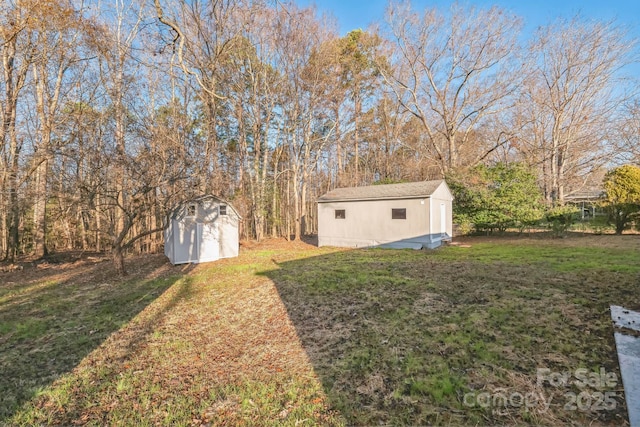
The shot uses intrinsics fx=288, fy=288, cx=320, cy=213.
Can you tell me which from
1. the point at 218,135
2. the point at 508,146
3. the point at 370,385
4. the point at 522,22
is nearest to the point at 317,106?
the point at 218,135

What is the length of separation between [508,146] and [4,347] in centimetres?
2451

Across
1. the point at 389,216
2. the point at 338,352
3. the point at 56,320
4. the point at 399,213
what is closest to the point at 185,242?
the point at 56,320

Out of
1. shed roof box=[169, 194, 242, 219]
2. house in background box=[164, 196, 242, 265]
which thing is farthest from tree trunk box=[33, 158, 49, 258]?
house in background box=[164, 196, 242, 265]

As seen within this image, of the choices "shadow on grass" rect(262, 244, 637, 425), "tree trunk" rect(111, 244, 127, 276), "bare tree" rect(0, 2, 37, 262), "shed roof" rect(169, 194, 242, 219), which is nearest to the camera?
"shadow on grass" rect(262, 244, 637, 425)

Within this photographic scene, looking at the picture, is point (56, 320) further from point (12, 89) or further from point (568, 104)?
point (568, 104)

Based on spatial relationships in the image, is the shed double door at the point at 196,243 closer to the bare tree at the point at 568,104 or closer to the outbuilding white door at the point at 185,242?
the outbuilding white door at the point at 185,242

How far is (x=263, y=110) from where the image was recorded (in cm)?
1700

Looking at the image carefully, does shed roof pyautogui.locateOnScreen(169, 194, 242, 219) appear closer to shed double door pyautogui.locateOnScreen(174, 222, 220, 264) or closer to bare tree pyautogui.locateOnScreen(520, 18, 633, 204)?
shed double door pyautogui.locateOnScreen(174, 222, 220, 264)

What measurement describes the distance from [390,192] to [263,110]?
30.7ft

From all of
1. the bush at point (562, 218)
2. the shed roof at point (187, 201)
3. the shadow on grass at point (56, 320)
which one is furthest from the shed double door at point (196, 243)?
the bush at point (562, 218)

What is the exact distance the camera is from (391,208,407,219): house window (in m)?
11.8

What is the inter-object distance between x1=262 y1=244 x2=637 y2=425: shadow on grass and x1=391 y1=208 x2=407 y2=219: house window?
5490mm

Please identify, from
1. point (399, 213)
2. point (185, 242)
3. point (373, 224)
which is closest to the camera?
point (185, 242)

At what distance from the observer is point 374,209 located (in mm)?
12633
